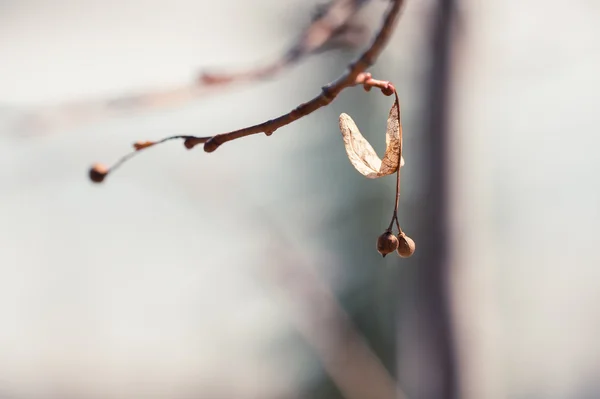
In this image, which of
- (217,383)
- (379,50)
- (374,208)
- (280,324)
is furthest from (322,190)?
(379,50)

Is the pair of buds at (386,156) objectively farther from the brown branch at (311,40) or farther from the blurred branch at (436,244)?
the blurred branch at (436,244)

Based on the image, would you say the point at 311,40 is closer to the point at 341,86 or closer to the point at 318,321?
the point at 341,86

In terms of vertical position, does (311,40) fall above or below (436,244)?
above

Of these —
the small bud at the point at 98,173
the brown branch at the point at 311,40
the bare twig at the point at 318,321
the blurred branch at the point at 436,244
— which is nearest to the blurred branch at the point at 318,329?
the bare twig at the point at 318,321

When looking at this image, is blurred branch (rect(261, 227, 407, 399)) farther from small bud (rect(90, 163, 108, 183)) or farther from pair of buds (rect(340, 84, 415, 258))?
pair of buds (rect(340, 84, 415, 258))

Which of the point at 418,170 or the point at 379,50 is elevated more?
the point at 379,50

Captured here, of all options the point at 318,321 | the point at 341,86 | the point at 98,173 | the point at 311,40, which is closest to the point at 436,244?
the point at 318,321

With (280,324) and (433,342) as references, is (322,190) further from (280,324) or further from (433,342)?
(433,342)

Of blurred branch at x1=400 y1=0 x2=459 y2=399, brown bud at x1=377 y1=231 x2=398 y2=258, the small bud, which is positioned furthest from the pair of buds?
blurred branch at x1=400 y1=0 x2=459 y2=399
